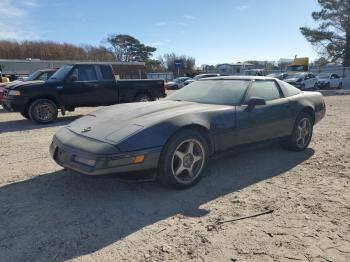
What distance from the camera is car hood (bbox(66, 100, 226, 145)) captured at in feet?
12.1

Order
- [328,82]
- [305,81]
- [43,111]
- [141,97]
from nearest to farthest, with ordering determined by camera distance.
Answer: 1. [43,111]
2. [141,97]
3. [305,81]
4. [328,82]

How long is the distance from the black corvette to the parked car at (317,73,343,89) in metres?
26.6

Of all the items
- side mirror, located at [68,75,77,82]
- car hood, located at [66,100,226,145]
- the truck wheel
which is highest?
side mirror, located at [68,75,77,82]

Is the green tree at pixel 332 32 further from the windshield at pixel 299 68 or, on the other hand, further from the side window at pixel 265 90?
the side window at pixel 265 90

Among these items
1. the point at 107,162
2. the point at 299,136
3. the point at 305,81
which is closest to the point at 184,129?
the point at 107,162

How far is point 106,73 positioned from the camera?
10.5m

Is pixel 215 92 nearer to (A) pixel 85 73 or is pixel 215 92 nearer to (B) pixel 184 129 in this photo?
(B) pixel 184 129

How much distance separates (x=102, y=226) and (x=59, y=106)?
738 centimetres

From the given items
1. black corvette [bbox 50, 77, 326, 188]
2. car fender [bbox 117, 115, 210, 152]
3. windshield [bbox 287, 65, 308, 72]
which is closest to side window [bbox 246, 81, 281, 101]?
black corvette [bbox 50, 77, 326, 188]

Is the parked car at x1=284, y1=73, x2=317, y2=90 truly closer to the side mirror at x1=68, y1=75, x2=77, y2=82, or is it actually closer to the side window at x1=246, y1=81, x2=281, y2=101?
the side mirror at x1=68, y1=75, x2=77, y2=82

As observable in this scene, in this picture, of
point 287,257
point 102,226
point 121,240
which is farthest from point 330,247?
point 102,226

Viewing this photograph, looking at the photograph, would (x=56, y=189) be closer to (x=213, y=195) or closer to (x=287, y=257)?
(x=213, y=195)

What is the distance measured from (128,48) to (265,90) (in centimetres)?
6634

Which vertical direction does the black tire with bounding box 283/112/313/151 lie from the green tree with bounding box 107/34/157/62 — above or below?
below
